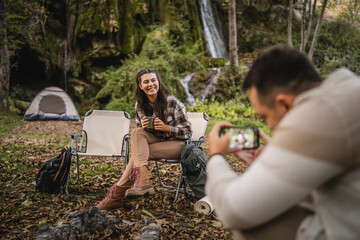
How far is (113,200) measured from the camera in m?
2.90

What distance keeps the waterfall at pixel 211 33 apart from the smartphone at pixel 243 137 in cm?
1673

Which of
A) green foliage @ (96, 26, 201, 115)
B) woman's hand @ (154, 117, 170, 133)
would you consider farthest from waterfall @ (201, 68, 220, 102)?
woman's hand @ (154, 117, 170, 133)

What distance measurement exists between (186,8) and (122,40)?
4504mm

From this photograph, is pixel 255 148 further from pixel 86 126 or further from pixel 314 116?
pixel 86 126

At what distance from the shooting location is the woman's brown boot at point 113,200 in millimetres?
2862

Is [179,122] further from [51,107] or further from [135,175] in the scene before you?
[51,107]

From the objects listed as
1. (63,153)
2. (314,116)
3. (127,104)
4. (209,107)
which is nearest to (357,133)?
(314,116)

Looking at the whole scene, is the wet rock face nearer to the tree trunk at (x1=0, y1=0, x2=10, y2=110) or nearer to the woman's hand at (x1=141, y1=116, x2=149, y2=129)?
the woman's hand at (x1=141, y1=116, x2=149, y2=129)

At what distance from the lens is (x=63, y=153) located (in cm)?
336

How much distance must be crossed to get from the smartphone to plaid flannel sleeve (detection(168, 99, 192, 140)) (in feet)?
6.82

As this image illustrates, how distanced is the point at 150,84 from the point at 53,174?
1616mm

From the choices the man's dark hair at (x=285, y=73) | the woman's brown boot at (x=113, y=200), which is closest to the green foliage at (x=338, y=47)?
the woman's brown boot at (x=113, y=200)

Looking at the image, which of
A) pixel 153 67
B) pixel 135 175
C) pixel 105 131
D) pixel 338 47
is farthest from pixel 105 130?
pixel 338 47

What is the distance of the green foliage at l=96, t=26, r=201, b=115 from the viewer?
1177 centimetres
